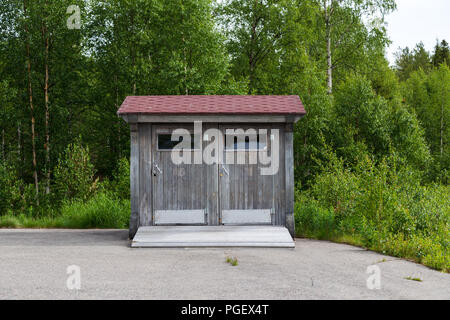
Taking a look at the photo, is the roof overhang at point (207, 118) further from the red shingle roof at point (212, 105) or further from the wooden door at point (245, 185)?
the wooden door at point (245, 185)

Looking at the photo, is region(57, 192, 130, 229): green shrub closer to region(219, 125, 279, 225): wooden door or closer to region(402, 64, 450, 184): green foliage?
region(219, 125, 279, 225): wooden door

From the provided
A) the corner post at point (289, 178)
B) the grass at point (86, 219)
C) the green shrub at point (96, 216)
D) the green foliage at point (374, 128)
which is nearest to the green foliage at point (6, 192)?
the grass at point (86, 219)

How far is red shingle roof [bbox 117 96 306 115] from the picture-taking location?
375 inches

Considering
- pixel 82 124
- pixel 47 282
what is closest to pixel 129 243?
pixel 47 282

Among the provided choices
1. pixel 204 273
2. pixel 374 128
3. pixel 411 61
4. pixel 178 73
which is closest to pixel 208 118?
pixel 204 273

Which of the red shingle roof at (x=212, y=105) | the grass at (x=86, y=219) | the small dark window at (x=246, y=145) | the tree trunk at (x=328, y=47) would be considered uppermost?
the tree trunk at (x=328, y=47)

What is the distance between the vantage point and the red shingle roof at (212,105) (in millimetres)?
9531

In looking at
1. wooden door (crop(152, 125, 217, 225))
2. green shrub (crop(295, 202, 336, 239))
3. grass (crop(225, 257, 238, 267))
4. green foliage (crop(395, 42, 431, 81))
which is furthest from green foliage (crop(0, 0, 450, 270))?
green foliage (crop(395, 42, 431, 81))

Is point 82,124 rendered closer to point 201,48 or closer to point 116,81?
point 116,81

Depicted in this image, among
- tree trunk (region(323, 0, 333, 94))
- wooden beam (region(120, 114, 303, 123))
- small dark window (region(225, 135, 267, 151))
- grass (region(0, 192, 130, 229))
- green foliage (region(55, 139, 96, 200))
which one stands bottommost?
grass (region(0, 192, 130, 229))

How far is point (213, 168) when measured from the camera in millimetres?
9883

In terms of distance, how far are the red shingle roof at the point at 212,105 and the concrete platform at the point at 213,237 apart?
2332 millimetres

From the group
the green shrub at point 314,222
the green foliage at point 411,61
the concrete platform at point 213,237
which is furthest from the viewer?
the green foliage at point 411,61

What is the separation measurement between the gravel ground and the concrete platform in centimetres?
24
